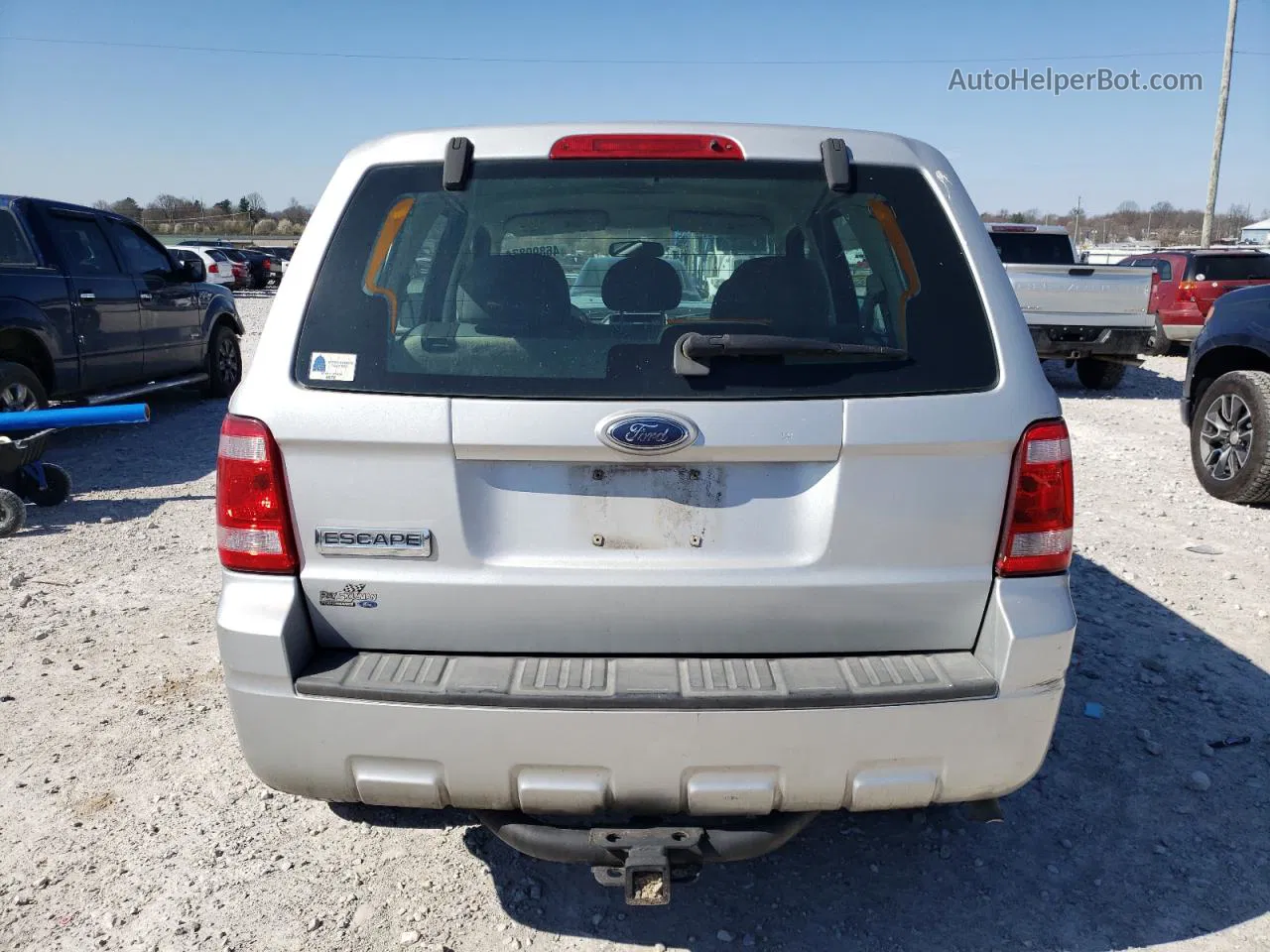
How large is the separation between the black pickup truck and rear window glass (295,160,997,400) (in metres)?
5.82

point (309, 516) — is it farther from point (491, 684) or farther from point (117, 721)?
point (117, 721)

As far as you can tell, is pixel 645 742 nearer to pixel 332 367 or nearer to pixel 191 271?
pixel 332 367

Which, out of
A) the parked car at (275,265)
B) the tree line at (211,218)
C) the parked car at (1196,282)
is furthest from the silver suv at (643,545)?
the tree line at (211,218)

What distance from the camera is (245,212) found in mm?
65562

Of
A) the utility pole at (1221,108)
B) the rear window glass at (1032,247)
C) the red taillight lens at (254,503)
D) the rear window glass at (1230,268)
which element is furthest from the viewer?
the utility pole at (1221,108)

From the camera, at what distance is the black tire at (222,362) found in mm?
10891

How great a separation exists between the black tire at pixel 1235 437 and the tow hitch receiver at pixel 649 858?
6.11m

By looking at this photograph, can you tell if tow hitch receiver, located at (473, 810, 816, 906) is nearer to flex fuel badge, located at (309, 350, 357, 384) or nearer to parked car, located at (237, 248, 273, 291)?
flex fuel badge, located at (309, 350, 357, 384)

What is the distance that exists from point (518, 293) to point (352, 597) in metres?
0.82

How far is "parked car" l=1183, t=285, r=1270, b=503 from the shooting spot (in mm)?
6830

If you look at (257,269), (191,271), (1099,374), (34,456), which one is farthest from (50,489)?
(257,269)

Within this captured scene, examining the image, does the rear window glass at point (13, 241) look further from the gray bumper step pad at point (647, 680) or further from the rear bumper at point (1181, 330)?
the rear bumper at point (1181, 330)

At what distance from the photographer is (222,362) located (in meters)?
11.1

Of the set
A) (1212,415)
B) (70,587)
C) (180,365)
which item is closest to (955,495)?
(70,587)
